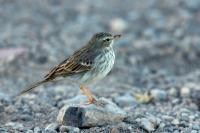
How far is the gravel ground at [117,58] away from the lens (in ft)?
32.6

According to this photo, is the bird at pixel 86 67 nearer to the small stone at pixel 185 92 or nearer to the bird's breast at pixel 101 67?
the bird's breast at pixel 101 67

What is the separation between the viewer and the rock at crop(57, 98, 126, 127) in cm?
905

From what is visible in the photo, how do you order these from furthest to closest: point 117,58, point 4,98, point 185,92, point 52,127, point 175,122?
point 117,58
point 185,92
point 4,98
point 175,122
point 52,127

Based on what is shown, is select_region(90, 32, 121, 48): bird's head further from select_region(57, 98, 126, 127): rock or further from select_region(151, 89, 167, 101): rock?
select_region(151, 89, 167, 101): rock

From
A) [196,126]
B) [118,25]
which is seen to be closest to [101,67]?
[196,126]

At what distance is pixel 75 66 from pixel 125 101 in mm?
1642

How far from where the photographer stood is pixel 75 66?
31.6 ft

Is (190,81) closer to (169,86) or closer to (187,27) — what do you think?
(169,86)

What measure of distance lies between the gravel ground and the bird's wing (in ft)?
2.26

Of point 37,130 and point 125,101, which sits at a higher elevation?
point 125,101

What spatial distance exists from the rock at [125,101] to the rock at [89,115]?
1579 mm

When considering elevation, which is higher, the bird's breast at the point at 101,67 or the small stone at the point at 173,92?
the small stone at the point at 173,92

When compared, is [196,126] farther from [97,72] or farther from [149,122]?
[97,72]

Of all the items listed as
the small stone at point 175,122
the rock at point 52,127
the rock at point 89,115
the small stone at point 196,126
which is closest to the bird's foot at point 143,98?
the small stone at point 175,122
